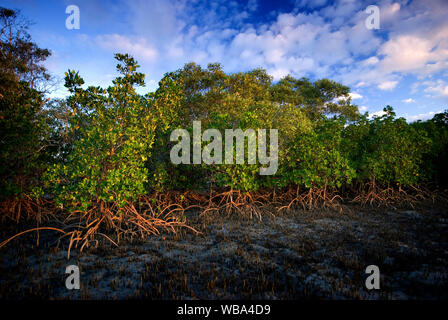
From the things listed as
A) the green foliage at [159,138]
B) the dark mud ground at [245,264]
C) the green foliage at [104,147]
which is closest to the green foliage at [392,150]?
the green foliage at [159,138]

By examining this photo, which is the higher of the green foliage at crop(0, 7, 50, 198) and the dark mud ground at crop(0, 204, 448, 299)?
the green foliage at crop(0, 7, 50, 198)

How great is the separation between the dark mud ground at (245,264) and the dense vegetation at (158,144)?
1.24 meters

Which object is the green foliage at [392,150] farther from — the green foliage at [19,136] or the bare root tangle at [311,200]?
the green foliage at [19,136]

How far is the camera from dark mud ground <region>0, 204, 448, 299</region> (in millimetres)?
3234

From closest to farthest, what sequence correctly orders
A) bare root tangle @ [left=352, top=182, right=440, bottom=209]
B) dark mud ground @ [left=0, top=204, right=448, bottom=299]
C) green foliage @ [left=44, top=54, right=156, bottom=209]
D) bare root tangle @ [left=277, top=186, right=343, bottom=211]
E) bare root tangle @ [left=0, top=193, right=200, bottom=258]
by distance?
dark mud ground @ [left=0, top=204, right=448, bottom=299]
green foliage @ [left=44, top=54, right=156, bottom=209]
bare root tangle @ [left=0, top=193, right=200, bottom=258]
bare root tangle @ [left=277, top=186, right=343, bottom=211]
bare root tangle @ [left=352, top=182, right=440, bottom=209]

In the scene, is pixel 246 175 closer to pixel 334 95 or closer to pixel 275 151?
pixel 275 151

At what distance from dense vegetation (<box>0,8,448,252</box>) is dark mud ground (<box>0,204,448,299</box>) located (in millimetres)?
1237

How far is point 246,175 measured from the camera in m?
7.69

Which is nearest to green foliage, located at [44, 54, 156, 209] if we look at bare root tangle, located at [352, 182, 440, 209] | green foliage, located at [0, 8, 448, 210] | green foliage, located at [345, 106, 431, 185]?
green foliage, located at [0, 8, 448, 210]

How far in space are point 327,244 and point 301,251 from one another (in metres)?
0.87

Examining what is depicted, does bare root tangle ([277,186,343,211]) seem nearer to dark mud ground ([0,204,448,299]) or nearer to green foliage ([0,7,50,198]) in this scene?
dark mud ground ([0,204,448,299])

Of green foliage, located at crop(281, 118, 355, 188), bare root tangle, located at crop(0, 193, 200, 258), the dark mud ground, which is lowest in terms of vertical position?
the dark mud ground

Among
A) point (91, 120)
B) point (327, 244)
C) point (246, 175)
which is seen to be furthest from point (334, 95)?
point (91, 120)
